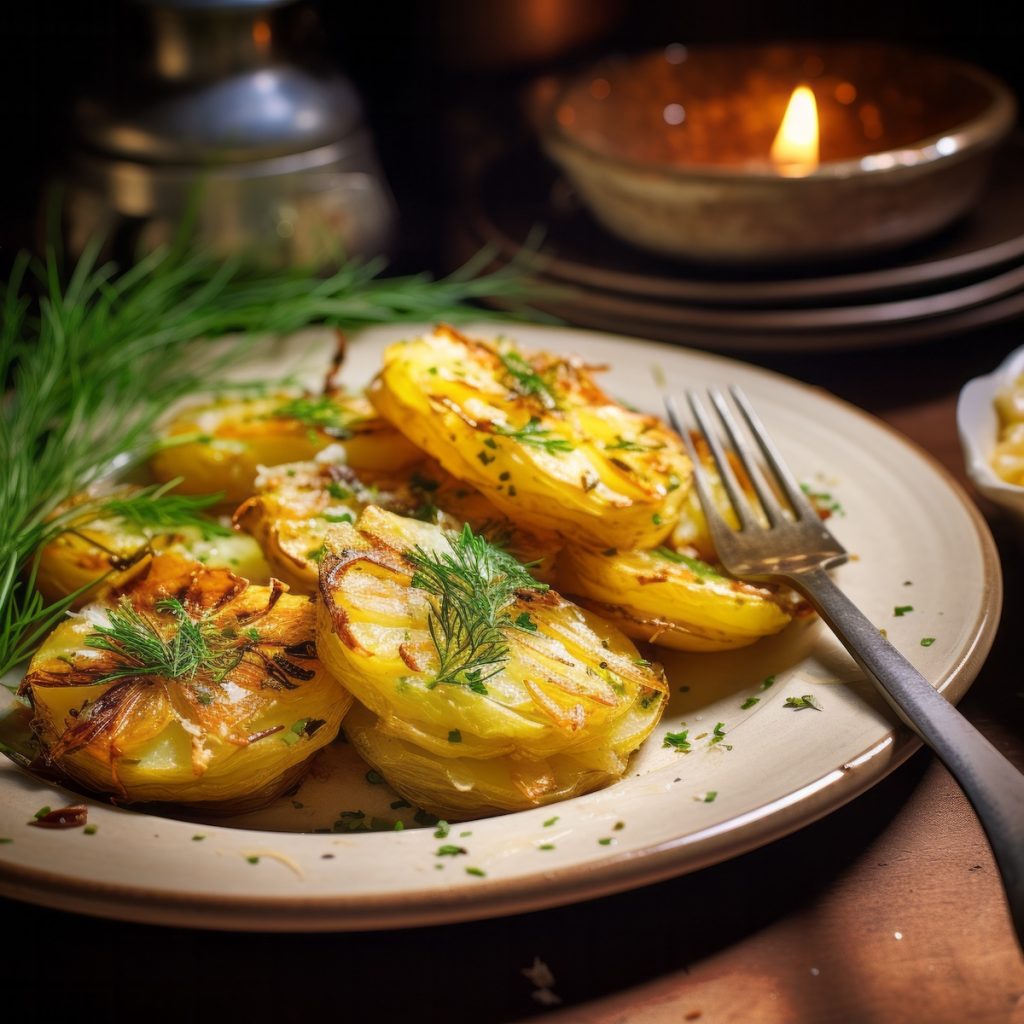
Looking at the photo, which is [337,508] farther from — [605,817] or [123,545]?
[605,817]

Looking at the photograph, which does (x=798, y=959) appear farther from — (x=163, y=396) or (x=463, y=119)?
(x=463, y=119)

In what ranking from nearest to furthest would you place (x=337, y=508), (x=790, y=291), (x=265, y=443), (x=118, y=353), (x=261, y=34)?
(x=337, y=508) < (x=265, y=443) < (x=118, y=353) < (x=790, y=291) < (x=261, y=34)

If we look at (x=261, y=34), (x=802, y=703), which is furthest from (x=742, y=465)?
(x=261, y=34)

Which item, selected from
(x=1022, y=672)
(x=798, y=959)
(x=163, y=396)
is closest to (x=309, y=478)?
(x=163, y=396)

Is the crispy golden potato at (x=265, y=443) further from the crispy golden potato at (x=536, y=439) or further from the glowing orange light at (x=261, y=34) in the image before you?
the glowing orange light at (x=261, y=34)

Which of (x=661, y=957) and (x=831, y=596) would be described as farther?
(x=831, y=596)
